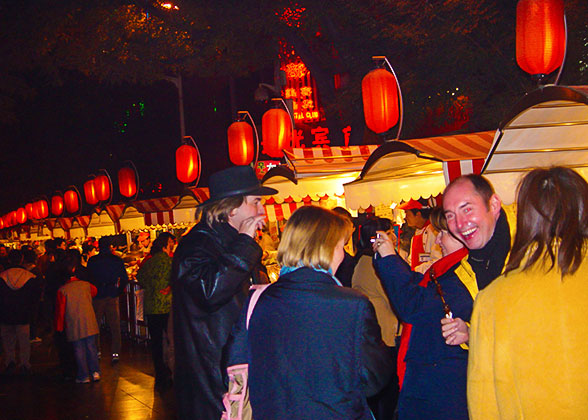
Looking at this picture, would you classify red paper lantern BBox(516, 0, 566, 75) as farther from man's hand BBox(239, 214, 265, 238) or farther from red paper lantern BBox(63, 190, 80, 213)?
red paper lantern BBox(63, 190, 80, 213)

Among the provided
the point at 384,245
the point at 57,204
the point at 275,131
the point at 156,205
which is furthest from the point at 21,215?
the point at 384,245

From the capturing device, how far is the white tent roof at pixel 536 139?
6.98 meters

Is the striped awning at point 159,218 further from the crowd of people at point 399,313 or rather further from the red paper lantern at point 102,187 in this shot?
the crowd of people at point 399,313

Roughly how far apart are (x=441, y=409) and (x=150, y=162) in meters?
33.1

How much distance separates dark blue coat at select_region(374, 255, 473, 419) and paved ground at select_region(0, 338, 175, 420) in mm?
5528

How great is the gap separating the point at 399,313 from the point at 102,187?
81.4 feet

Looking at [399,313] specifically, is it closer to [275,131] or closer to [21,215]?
[275,131]

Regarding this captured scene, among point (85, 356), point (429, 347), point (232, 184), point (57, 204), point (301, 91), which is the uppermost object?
point (301, 91)

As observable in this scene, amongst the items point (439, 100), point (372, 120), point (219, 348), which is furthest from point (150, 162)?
point (219, 348)

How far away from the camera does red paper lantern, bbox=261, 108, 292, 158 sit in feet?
53.0

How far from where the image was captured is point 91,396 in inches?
399

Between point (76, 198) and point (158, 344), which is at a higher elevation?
point (76, 198)

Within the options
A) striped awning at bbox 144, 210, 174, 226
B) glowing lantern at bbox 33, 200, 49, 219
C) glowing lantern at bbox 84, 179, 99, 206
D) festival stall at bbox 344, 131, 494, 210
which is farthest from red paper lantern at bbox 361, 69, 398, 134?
glowing lantern at bbox 33, 200, 49, 219

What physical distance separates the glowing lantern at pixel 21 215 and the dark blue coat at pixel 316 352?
41.5 meters
